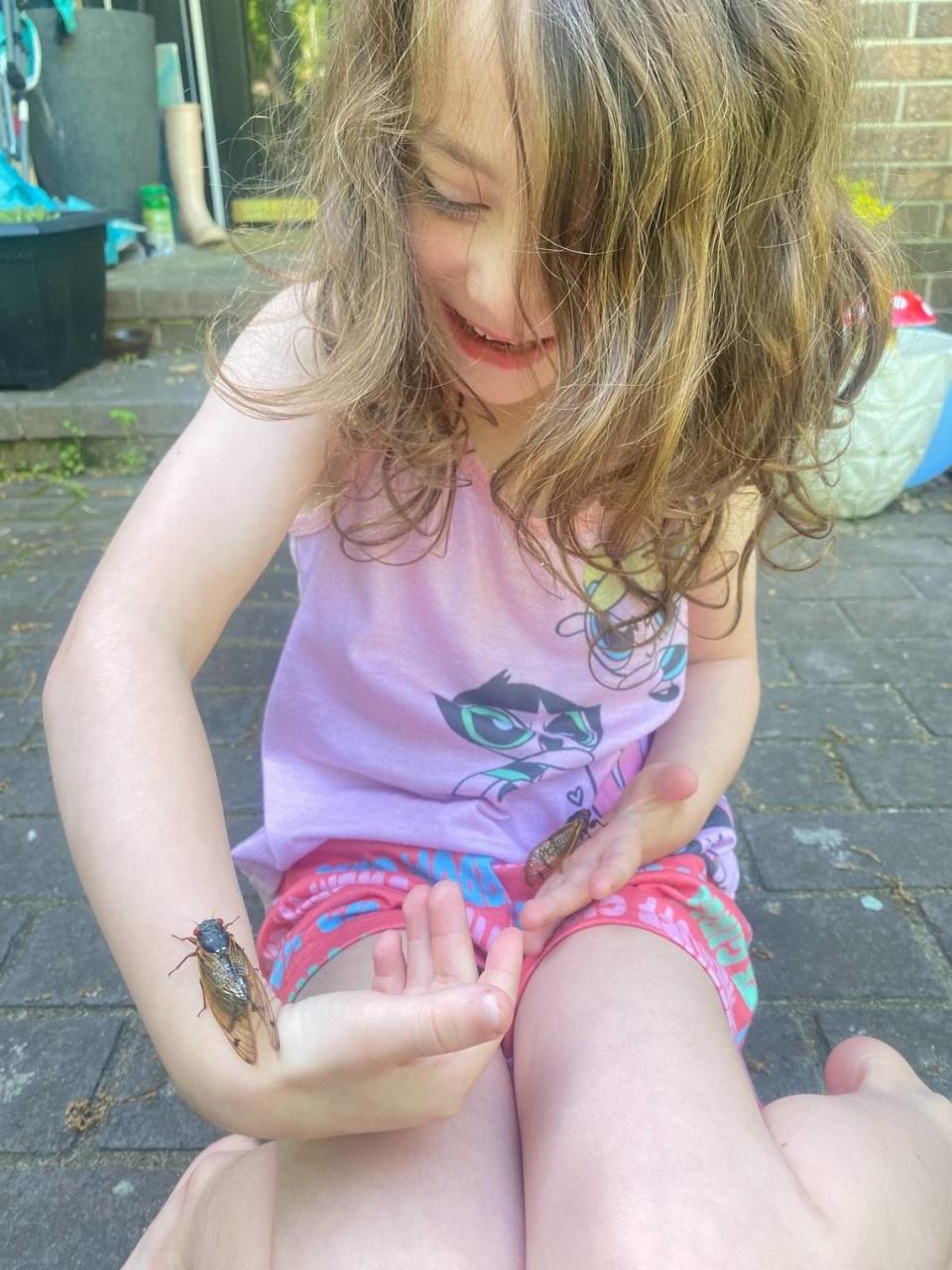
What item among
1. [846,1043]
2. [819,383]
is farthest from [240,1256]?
[819,383]

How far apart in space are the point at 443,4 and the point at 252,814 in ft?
4.78

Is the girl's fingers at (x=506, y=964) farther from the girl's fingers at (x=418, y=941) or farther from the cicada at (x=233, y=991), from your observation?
the cicada at (x=233, y=991)

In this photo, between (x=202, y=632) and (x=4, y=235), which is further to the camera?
(x=4, y=235)

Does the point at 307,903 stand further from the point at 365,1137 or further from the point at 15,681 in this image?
the point at 15,681

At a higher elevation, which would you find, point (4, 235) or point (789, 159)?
point (789, 159)

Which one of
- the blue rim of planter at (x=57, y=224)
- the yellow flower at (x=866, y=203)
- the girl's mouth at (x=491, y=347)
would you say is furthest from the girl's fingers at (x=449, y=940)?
the blue rim of planter at (x=57, y=224)

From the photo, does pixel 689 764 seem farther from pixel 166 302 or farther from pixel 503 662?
pixel 166 302

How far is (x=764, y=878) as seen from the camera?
1.78m

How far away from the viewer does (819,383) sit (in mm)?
1152

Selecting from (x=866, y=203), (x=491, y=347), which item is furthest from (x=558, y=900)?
(x=866, y=203)

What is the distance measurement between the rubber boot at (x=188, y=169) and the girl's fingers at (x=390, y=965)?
4805mm

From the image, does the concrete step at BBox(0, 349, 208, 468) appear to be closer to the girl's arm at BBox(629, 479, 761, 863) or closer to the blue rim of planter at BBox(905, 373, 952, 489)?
the blue rim of planter at BBox(905, 373, 952, 489)

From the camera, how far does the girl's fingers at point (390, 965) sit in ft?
2.96

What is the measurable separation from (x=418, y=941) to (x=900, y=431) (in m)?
2.86
